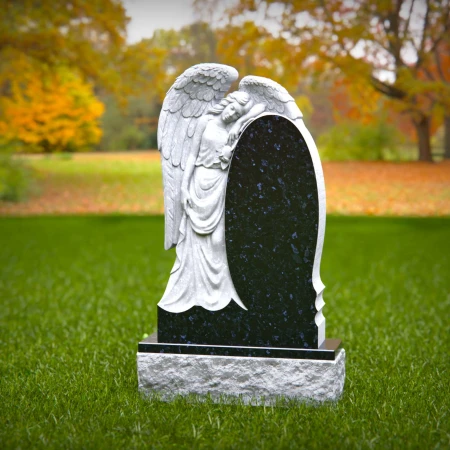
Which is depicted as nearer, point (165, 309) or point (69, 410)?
point (69, 410)

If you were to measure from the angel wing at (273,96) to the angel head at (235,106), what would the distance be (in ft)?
0.24

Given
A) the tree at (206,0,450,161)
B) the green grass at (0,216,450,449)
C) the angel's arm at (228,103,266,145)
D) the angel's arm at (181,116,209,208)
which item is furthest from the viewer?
the tree at (206,0,450,161)

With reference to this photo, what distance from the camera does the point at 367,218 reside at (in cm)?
1933

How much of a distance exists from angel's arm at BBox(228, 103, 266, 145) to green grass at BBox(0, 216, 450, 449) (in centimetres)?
195

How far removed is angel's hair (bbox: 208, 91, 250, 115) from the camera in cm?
553

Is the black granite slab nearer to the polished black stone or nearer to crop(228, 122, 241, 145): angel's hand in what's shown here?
the polished black stone

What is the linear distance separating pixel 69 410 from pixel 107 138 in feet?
64.6

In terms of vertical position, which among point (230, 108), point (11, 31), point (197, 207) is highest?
point (11, 31)

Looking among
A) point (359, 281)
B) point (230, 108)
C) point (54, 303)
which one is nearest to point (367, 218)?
point (359, 281)

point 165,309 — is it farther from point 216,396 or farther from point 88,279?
point 88,279

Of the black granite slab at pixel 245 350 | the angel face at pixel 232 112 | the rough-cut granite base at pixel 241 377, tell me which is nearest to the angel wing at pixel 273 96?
the angel face at pixel 232 112

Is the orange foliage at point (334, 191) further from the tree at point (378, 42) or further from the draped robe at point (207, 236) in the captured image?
the draped robe at point (207, 236)

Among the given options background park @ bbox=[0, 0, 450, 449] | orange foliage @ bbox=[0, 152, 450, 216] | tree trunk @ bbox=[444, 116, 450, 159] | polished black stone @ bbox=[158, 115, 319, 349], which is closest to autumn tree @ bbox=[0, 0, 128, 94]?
background park @ bbox=[0, 0, 450, 449]

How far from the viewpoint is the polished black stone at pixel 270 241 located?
17.6ft
